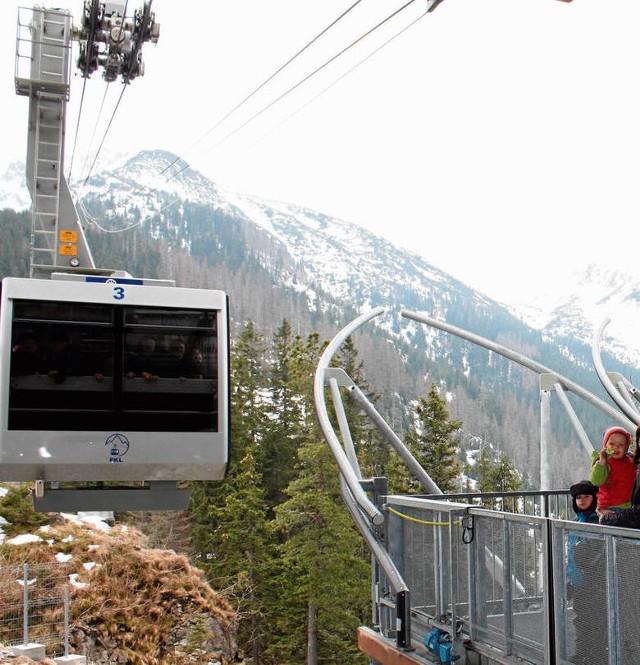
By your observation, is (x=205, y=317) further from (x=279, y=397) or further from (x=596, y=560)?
(x=279, y=397)

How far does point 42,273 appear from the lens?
1322 centimetres

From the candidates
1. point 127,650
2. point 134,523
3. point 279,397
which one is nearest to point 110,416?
point 127,650

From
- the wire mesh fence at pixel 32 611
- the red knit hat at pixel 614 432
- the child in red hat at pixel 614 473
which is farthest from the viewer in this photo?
the wire mesh fence at pixel 32 611

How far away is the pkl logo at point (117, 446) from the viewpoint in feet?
36.7

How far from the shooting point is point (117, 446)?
11258 mm

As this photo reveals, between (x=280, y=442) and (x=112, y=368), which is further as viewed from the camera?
(x=280, y=442)

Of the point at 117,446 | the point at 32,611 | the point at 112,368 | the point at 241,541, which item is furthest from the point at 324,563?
the point at 112,368

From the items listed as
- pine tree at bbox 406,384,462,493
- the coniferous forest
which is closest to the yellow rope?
the coniferous forest

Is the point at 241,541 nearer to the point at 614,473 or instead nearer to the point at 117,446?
the point at 117,446

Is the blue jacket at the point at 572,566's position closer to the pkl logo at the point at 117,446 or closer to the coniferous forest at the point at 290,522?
the pkl logo at the point at 117,446

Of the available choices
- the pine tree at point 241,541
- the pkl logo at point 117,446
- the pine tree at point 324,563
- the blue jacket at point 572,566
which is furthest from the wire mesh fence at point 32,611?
the pine tree at point 241,541

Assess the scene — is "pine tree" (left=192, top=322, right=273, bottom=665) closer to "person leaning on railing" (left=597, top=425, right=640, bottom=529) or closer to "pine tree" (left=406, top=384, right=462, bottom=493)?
"pine tree" (left=406, top=384, right=462, bottom=493)

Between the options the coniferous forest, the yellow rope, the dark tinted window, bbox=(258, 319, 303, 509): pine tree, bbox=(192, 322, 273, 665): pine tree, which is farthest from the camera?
bbox=(258, 319, 303, 509): pine tree

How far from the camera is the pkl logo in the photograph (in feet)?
36.7
